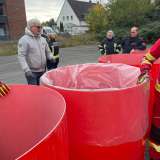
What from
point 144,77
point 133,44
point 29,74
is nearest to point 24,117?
point 144,77

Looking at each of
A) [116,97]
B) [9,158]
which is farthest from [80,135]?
[9,158]

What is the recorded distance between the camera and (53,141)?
6.10 feet

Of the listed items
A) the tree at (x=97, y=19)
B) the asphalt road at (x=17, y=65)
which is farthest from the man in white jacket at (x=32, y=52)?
the tree at (x=97, y=19)

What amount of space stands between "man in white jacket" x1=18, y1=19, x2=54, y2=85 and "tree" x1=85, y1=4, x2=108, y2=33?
99.1 ft

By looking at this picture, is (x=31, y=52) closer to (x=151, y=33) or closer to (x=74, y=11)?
(x=151, y=33)

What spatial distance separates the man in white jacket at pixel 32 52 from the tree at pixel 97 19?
99.1ft

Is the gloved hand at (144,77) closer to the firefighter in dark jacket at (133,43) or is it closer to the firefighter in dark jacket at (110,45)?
the firefighter in dark jacket at (133,43)

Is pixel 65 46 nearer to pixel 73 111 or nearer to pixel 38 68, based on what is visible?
pixel 38 68

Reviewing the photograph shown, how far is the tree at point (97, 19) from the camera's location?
36250 millimetres

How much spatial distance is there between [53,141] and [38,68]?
137 inches

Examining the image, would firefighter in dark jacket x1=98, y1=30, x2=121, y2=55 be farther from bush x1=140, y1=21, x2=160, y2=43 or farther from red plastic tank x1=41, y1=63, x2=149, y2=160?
bush x1=140, y1=21, x2=160, y2=43

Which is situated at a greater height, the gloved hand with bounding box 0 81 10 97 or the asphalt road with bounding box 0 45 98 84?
the gloved hand with bounding box 0 81 10 97

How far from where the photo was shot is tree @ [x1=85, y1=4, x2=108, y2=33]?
119 ft

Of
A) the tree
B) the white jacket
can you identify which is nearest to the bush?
the tree
